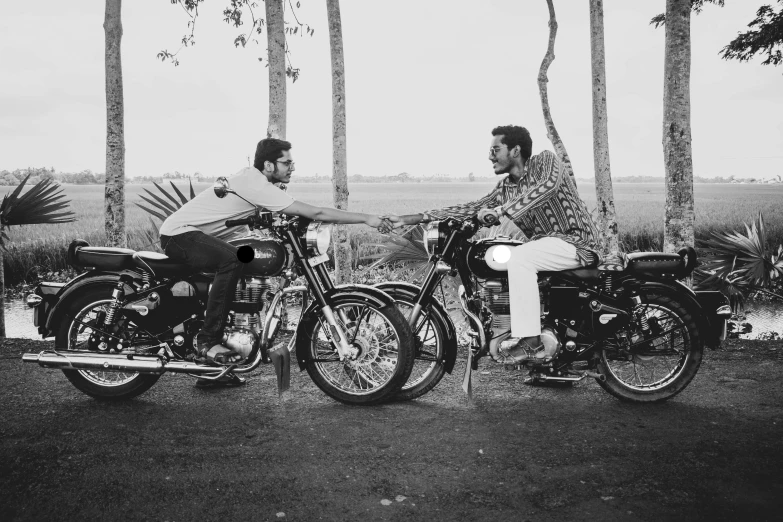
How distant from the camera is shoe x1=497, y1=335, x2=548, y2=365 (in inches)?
181

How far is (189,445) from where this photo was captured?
396 centimetres

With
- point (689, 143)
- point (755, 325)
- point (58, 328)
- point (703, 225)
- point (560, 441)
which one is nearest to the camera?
point (560, 441)

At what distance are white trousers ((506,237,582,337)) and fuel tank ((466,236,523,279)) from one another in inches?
3.5

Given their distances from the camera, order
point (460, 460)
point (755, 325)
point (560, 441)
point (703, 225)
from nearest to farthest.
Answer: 1. point (460, 460)
2. point (560, 441)
3. point (755, 325)
4. point (703, 225)

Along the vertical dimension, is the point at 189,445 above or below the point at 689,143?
below

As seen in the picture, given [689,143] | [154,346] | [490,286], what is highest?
[689,143]

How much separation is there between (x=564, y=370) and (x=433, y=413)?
0.94 m

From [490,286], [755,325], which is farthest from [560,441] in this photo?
[755,325]

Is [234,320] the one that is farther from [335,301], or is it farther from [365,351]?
[365,351]

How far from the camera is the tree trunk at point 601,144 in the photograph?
37.5ft

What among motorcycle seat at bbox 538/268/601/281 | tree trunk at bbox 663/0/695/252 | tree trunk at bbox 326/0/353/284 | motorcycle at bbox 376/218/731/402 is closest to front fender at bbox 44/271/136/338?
motorcycle at bbox 376/218/731/402

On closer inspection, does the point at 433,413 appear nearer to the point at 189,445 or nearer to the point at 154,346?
the point at 189,445

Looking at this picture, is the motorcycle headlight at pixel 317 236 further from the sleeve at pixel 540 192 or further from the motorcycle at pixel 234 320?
the sleeve at pixel 540 192

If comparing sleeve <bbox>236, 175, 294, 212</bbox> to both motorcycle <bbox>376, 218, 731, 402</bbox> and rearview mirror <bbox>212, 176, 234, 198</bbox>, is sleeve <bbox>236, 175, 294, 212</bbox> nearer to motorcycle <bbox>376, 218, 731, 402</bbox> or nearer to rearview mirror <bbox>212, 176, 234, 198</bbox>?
rearview mirror <bbox>212, 176, 234, 198</bbox>
